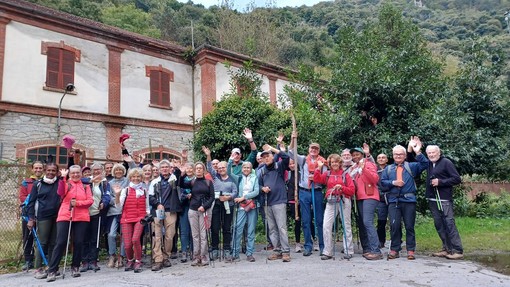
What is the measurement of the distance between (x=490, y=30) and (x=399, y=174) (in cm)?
7038

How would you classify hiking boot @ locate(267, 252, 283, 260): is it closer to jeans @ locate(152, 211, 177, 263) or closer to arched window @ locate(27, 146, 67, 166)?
jeans @ locate(152, 211, 177, 263)

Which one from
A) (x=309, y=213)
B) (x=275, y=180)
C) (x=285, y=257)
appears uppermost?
(x=275, y=180)

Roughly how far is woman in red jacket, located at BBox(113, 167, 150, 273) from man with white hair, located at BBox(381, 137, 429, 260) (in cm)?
412

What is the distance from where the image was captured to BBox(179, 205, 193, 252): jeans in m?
6.59

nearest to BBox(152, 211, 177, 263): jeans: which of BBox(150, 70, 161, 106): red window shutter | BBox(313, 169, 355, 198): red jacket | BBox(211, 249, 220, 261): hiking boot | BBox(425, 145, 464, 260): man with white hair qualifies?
BBox(211, 249, 220, 261): hiking boot

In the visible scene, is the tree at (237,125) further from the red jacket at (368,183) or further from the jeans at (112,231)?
the jeans at (112,231)

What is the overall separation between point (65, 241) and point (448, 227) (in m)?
6.25

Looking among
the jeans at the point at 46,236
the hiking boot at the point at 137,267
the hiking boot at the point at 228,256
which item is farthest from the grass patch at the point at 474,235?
the jeans at the point at 46,236

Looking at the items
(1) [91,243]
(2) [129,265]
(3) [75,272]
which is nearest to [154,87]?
(1) [91,243]

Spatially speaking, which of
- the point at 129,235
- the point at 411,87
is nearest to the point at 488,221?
the point at 411,87

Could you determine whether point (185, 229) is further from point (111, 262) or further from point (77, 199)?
point (77, 199)

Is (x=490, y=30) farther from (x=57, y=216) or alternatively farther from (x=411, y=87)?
(x=57, y=216)

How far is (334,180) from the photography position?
6.13m

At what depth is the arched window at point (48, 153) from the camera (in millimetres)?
12955
